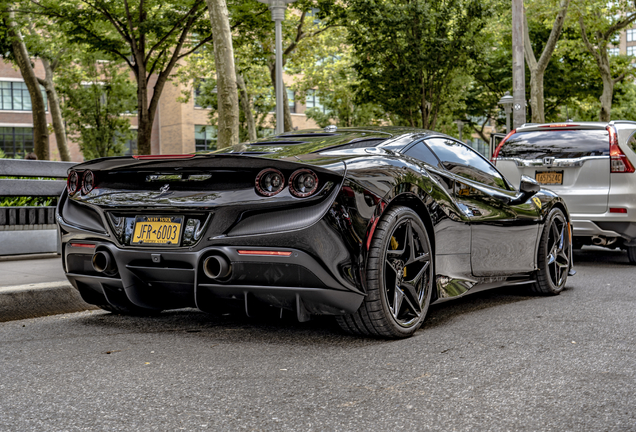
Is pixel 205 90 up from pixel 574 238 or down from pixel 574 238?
up

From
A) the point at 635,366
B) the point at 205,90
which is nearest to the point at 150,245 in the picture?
the point at 635,366

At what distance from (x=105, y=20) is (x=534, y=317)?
1668 cm

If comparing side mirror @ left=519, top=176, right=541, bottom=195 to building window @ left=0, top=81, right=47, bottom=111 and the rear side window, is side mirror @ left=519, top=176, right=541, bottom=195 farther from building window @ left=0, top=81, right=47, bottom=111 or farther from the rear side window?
building window @ left=0, top=81, right=47, bottom=111

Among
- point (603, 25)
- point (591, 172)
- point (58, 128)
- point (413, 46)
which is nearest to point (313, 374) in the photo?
point (591, 172)

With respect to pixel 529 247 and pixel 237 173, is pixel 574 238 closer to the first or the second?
pixel 529 247

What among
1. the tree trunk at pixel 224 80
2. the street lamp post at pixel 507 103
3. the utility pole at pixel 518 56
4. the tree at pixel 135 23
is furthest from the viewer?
the street lamp post at pixel 507 103

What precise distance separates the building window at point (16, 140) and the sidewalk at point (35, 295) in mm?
45270

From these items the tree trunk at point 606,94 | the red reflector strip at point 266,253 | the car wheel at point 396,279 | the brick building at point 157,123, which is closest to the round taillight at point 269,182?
the red reflector strip at point 266,253

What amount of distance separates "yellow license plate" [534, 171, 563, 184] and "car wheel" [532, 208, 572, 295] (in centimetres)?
252

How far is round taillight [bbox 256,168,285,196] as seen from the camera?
3.99 m

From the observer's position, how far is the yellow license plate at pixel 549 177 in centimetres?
929

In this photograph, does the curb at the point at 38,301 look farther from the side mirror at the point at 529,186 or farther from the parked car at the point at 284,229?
the side mirror at the point at 529,186

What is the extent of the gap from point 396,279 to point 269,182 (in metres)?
0.94

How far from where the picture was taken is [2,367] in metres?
3.73
